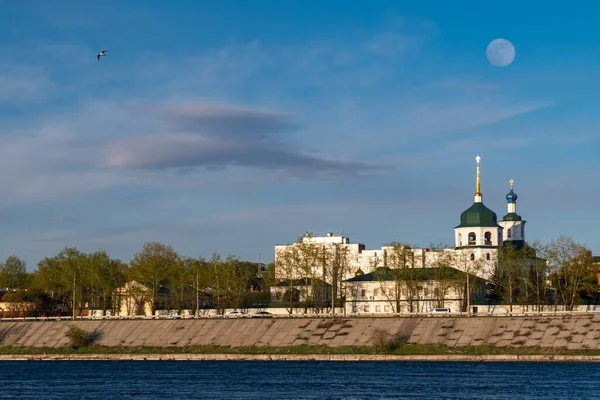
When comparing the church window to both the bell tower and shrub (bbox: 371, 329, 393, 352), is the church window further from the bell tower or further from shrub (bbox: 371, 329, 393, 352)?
shrub (bbox: 371, 329, 393, 352)

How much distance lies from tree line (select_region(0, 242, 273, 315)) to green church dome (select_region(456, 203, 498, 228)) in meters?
32.7

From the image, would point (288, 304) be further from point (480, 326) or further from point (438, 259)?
point (480, 326)

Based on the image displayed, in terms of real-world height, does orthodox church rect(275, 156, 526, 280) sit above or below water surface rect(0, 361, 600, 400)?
above

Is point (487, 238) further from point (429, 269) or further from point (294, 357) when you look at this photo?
point (294, 357)

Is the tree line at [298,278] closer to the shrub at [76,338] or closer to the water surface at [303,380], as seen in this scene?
the shrub at [76,338]

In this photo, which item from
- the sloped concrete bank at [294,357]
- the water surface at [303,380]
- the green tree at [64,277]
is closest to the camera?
the water surface at [303,380]

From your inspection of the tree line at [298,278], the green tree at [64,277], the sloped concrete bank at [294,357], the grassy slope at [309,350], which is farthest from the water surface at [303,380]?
the green tree at [64,277]

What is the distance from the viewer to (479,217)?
175000 mm

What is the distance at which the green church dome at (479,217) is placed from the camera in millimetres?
174875

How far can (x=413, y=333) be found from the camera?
110188 mm

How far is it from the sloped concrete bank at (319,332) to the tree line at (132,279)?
27.0 meters

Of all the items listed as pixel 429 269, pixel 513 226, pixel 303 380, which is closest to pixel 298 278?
pixel 429 269

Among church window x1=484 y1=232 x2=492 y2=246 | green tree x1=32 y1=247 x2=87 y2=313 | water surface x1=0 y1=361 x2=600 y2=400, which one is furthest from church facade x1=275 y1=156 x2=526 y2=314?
water surface x1=0 y1=361 x2=600 y2=400

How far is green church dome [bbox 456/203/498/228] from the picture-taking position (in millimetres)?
174875
